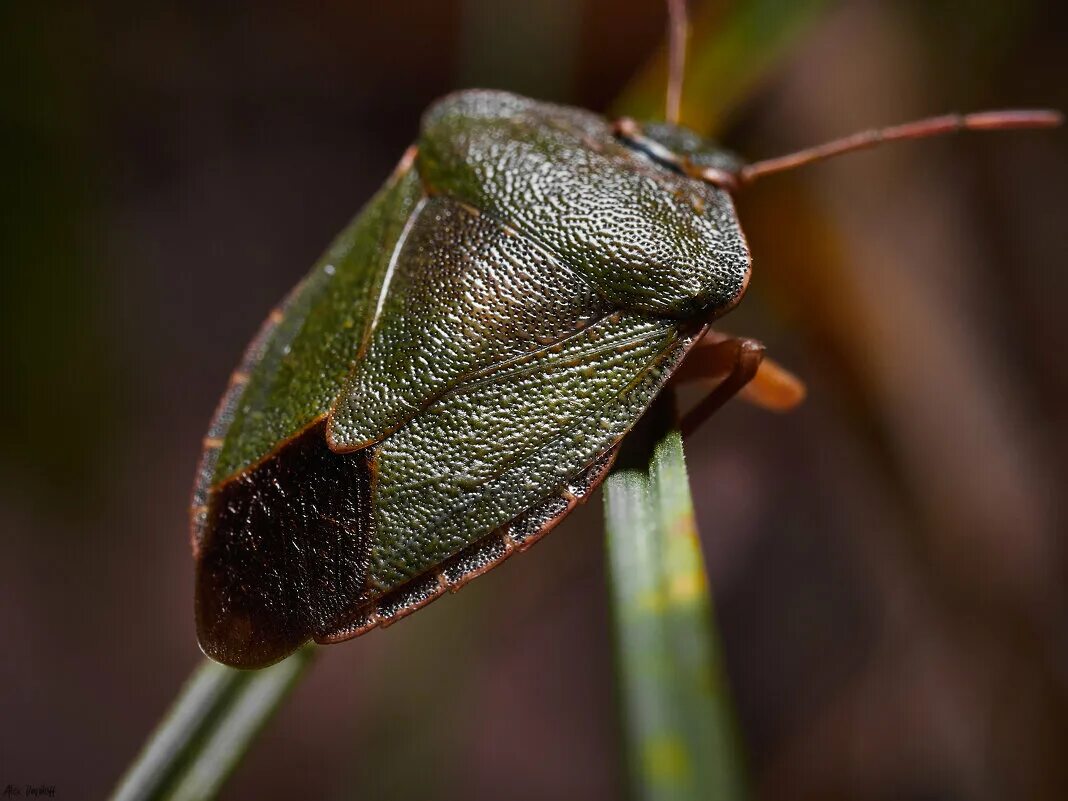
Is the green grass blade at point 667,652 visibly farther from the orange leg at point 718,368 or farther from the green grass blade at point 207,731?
the green grass blade at point 207,731

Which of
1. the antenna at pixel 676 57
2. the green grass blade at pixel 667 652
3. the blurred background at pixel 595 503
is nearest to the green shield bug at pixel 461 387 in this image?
the green grass blade at pixel 667 652

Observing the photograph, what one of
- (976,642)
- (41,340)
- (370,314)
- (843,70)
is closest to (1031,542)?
(976,642)

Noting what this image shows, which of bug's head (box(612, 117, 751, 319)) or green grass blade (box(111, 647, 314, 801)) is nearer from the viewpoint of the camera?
green grass blade (box(111, 647, 314, 801))

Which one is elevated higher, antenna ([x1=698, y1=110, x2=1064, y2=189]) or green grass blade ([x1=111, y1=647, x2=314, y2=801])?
antenna ([x1=698, y1=110, x2=1064, y2=189])

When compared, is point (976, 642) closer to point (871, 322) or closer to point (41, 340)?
point (871, 322)

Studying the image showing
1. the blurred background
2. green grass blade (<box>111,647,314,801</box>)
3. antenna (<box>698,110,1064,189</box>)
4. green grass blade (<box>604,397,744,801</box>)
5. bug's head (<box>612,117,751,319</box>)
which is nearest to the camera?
green grass blade (<box>604,397,744,801</box>)

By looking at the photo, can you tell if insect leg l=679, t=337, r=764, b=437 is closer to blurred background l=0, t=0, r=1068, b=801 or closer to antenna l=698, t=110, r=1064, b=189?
antenna l=698, t=110, r=1064, b=189

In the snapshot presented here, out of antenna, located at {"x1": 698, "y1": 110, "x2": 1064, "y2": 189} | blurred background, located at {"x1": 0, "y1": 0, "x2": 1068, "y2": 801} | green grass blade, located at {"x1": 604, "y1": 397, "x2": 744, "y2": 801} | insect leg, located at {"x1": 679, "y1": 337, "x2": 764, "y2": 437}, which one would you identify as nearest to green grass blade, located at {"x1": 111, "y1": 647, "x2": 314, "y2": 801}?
green grass blade, located at {"x1": 604, "y1": 397, "x2": 744, "y2": 801}
